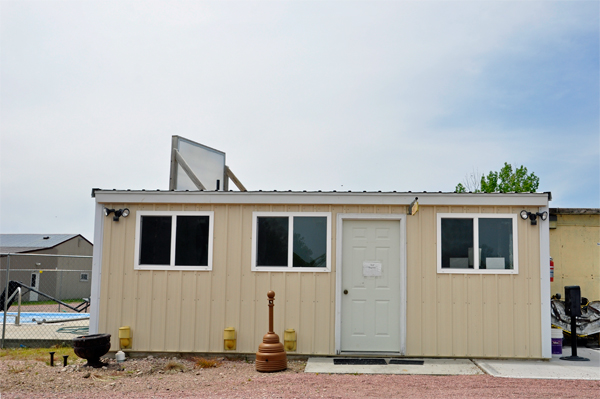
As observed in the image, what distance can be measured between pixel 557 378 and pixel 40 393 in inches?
259

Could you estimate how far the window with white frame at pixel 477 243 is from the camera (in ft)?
28.3

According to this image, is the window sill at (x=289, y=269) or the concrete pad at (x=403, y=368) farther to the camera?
the window sill at (x=289, y=269)

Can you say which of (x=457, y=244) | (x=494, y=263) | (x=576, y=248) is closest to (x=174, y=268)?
(x=457, y=244)

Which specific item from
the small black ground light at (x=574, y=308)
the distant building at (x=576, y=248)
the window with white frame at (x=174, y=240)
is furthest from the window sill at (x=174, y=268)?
the distant building at (x=576, y=248)

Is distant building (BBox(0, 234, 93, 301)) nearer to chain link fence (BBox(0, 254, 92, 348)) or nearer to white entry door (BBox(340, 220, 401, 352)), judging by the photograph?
chain link fence (BBox(0, 254, 92, 348))

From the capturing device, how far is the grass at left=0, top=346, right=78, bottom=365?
8.84 metres

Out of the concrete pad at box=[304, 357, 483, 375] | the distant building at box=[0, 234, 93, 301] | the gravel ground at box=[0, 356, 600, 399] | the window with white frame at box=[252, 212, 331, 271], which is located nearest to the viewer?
the gravel ground at box=[0, 356, 600, 399]

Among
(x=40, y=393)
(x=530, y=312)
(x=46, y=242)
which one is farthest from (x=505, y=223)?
(x=46, y=242)

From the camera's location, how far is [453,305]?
8578 mm

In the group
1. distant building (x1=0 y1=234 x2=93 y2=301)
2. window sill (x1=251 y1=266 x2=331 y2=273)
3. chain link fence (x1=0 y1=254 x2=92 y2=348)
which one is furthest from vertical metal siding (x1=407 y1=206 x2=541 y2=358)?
distant building (x1=0 y1=234 x2=93 y2=301)

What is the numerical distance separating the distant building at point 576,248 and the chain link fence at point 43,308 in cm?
942

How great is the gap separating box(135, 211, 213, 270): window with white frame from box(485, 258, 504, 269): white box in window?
4351 millimetres

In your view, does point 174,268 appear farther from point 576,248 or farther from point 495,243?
point 576,248

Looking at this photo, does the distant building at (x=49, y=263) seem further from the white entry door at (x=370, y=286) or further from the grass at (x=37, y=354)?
the white entry door at (x=370, y=286)
